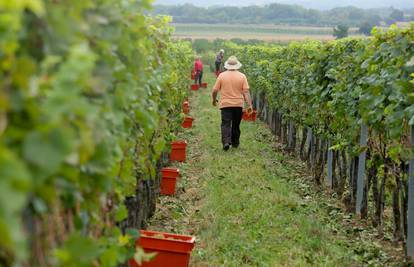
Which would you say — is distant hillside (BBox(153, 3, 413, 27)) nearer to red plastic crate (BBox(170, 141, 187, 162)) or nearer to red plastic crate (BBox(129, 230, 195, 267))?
red plastic crate (BBox(170, 141, 187, 162))

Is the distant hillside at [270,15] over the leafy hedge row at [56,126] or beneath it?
→ beneath

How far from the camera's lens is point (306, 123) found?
10.4m

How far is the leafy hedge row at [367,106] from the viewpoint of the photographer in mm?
5980

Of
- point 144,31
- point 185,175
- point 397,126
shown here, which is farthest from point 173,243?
point 185,175

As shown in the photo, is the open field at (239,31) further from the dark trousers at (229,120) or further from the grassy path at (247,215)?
the grassy path at (247,215)

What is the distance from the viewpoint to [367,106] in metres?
6.58

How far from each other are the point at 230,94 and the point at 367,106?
18.1 feet

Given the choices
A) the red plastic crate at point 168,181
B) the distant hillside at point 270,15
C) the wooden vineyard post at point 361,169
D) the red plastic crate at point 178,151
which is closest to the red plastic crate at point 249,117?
the red plastic crate at point 178,151

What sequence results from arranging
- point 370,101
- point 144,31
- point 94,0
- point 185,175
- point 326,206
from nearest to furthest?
point 94,0
point 144,31
point 370,101
point 326,206
point 185,175

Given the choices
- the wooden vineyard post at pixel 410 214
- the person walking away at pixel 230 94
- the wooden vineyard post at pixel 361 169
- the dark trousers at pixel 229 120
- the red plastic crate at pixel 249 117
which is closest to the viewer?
the wooden vineyard post at pixel 410 214

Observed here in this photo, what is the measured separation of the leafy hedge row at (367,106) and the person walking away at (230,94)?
999mm

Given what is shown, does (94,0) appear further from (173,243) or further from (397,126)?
(397,126)

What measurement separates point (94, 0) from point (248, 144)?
10711 millimetres

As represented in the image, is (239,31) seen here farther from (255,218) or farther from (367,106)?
(367,106)
